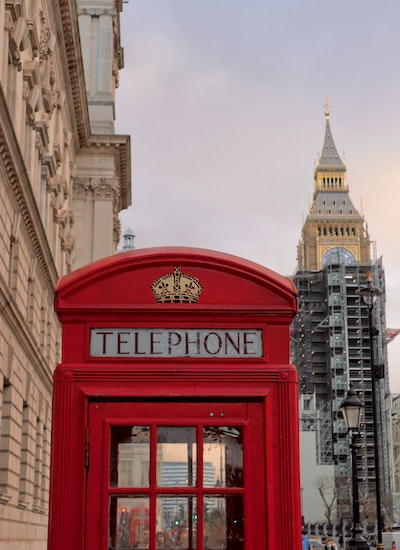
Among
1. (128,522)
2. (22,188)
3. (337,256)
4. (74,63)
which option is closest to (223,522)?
(128,522)

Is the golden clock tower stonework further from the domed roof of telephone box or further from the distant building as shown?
the domed roof of telephone box

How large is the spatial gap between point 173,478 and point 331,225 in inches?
5637

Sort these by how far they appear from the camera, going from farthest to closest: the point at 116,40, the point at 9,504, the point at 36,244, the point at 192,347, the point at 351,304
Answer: the point at 351,304, the point at 116,40, the point at 36,244, the point at 9,504, the point at 192,347

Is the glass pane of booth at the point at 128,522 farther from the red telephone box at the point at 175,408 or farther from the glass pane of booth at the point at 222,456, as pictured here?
the glass pane of booth at the point at 222,456

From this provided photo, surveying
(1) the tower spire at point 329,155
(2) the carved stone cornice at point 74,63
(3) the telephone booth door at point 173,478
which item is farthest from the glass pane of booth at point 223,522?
(1) the tower spire at point 329,155

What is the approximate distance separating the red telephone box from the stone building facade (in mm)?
14938

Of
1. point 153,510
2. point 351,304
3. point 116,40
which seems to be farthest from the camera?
point 351,304

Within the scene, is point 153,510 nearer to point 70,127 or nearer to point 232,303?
point 232,303

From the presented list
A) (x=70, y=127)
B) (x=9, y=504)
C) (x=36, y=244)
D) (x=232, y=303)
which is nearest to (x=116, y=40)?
(x=70, y=127)

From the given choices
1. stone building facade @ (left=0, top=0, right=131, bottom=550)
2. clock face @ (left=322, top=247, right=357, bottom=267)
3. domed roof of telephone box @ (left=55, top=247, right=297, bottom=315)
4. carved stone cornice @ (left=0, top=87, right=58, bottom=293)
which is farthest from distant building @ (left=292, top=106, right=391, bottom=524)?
domed roof of telephone box @ (left=55, top=247, right=297, bottom=315)

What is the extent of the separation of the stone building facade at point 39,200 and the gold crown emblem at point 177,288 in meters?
14.9

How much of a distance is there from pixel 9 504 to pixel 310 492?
3003 inches

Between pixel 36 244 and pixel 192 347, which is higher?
pixel 36 244

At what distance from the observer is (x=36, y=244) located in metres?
28.4
